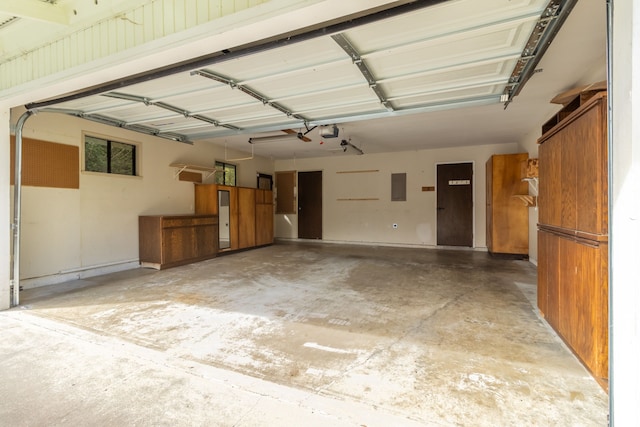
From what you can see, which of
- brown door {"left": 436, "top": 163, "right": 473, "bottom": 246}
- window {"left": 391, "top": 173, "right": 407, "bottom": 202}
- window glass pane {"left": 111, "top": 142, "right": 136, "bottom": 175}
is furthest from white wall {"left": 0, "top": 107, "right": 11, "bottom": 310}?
brown door {"left": 436, "top": 163, "right": 473, "bottom": 246}

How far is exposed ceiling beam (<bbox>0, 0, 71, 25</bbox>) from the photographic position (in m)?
2.20

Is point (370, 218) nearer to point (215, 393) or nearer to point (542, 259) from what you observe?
point (542, 259)

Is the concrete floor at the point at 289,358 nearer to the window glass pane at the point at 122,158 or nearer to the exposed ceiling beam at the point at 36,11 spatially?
the window glass pane at the point at 122,158

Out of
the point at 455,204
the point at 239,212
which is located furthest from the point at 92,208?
the point at 455,204

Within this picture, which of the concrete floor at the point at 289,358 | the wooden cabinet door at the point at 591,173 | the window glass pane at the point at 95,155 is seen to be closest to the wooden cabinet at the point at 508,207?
the concrete floor at the point at 289,358

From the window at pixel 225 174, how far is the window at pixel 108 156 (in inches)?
81.3

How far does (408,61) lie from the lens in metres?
2.79

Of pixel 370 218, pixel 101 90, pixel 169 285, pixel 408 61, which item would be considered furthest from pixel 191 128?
pixel 370 218

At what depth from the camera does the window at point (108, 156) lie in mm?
4859

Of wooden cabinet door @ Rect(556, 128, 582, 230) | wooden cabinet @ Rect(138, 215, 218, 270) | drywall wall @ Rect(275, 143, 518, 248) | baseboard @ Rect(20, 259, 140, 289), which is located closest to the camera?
wooden cabinet door @ Rect(556, 128, 582, 230)

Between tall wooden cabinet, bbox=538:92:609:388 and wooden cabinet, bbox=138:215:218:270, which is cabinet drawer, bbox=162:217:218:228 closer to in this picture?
wooden cabinet, bbox=138:215:218:270

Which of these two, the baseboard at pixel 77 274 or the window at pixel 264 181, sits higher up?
the window at pixel 264 181

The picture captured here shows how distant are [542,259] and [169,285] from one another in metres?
4.59

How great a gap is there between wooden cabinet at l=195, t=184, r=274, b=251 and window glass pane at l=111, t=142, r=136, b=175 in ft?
4.77
